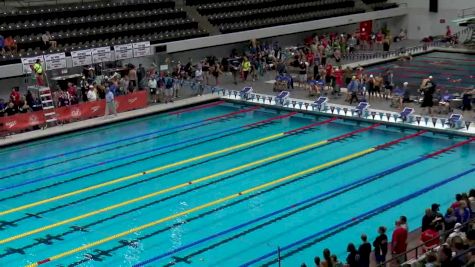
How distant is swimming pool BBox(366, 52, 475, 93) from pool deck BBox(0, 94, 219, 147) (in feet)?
26.5

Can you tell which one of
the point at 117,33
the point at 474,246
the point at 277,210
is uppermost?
the point at 117,33

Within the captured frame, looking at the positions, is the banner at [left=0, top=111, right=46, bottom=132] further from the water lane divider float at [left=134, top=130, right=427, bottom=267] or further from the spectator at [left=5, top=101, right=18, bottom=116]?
the water lane divider float at [left=134, top=130, right=427, bottom=267]

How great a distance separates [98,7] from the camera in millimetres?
28812

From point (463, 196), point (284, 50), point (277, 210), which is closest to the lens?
point (463, 196)

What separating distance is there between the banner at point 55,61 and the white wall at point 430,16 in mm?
21914

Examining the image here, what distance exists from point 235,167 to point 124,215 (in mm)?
3815

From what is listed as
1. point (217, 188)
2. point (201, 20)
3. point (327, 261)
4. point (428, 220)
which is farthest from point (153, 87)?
point (327, 261)

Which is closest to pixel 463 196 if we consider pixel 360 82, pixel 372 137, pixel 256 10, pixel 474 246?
pixel 474 246

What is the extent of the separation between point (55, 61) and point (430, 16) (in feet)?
73.1

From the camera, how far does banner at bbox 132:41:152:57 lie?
25625mm

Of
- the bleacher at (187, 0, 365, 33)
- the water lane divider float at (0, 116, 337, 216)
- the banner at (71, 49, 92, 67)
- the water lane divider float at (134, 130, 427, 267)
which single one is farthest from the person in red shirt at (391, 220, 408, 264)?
the bleacher at (187, 0, 365, 33)

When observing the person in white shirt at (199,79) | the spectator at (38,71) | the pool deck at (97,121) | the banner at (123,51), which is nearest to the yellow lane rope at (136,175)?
the pool deck at (97,121)

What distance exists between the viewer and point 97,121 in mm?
22438

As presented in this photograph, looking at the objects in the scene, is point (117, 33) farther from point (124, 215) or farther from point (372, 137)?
point (124, 215)
